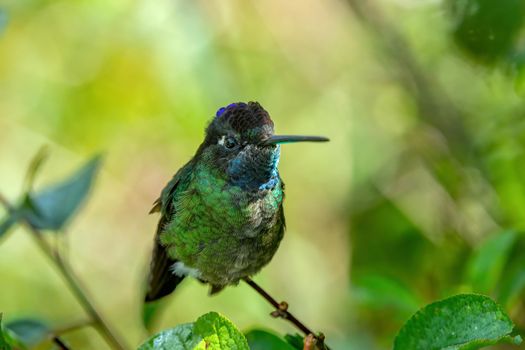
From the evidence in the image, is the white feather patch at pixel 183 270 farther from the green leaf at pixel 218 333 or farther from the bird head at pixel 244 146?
the green leaf at pixel 218 333

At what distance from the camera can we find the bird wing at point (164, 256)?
195cm

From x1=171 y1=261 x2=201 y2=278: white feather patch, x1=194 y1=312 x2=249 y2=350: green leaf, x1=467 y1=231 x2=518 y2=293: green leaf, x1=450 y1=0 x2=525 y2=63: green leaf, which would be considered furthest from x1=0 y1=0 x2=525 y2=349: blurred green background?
x1=194 y1=312 x2=249 y2=350: green leaf

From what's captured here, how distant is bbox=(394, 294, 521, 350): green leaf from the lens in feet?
4.36

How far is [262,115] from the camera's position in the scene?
1682 mm

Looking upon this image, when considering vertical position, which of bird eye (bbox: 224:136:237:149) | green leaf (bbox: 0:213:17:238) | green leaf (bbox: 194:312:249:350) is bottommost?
green leaf (bbox: 194:312:249:350)

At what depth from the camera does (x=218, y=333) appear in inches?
51.0

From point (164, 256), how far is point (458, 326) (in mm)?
855

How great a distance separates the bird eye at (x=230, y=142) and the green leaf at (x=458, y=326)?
574 mm

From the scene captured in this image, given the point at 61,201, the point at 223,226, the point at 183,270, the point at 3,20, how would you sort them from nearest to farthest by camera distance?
the point at 223,226
the point at 183,270
the point at 3,20
the point at 61,201

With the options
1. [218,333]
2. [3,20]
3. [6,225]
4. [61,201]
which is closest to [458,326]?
[218,333]

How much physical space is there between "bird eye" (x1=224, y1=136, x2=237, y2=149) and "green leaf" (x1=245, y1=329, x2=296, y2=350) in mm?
410

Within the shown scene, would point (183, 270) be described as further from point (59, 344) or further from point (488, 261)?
point (488, 261)

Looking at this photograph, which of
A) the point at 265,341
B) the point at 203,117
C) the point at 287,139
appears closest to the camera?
the point at 287,139

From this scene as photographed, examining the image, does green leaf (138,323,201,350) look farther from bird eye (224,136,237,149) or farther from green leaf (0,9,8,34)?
green leaf (0,9,8,34)
